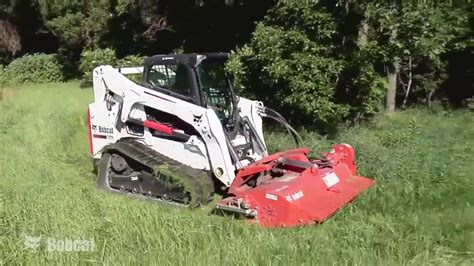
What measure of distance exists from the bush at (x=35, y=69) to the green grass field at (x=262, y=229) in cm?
2061

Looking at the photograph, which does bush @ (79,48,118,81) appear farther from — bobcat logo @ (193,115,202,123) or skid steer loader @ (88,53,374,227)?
bobcat logo @ (193,115,202,123)

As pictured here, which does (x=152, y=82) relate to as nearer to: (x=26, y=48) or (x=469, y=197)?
(x=469, y=197)

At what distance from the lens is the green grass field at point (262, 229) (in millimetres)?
4676

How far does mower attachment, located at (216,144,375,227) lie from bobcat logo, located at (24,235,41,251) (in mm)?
2279

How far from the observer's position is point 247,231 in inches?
212

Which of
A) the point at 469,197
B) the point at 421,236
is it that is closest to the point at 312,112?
the point at 469,197

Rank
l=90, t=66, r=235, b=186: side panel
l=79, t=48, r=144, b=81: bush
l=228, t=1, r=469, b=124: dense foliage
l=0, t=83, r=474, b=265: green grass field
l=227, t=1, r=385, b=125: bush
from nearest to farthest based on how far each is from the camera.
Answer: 1. l=0, t=83, r=474, b=265: green grass field
2. l=90, t=66, r=235, b=186: side panel
3. l=228, t=1, r=469, b=124: dense foliage
4. l=227, t=1, r=385, b=125: bush
5. l=79, t=48, r=144, b=81: bush

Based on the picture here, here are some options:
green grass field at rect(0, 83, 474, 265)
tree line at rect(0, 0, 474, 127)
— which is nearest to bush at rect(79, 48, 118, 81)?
tree line at rect(0, 0, 474, 127)

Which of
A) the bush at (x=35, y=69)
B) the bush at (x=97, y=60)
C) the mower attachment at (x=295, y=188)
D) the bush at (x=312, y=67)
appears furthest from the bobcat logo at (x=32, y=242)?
the bush at (x=35, y=69)

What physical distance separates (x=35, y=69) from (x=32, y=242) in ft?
87.0

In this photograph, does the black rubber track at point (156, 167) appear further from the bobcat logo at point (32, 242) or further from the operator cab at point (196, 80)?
the bobcat logo at point (32, 242)

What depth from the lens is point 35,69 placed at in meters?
29.5

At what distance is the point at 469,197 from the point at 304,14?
5062 millimetres

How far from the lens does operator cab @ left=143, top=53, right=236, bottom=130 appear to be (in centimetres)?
796
